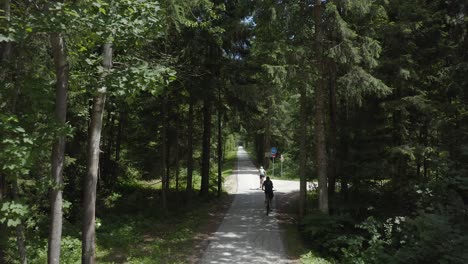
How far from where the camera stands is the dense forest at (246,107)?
5418 mm

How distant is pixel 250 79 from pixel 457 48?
8664mm

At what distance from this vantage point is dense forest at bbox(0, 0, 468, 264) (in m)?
5.42

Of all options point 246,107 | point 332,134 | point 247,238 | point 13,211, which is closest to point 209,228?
point 247,238

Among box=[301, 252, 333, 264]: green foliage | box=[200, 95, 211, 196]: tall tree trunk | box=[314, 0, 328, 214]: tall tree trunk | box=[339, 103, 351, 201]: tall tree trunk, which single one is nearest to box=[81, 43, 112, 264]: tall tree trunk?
box=[301, 252, 333, 264]: green foliage

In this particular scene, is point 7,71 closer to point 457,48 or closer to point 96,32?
point 96,32

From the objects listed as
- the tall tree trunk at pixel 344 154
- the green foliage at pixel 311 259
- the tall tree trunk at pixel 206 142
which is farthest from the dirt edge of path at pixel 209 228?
the tall tree trunk at pixel 344 154

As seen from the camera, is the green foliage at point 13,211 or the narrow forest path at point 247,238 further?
the narrow forest path at point 247,238

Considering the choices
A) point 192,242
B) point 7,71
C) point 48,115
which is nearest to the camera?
point 48,115

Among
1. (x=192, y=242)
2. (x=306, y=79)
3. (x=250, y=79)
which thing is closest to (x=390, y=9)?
(x=306, y=79)

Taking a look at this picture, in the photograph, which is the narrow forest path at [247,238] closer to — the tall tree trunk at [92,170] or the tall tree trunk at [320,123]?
the tall tree trunk at [320,123]

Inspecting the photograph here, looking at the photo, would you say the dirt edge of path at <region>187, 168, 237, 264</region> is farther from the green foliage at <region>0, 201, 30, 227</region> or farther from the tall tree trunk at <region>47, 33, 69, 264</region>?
the green foliage at <region>0, 201, 30, 227</region>

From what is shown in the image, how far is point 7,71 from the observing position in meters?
6.97

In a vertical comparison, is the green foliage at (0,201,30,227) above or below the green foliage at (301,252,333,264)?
above

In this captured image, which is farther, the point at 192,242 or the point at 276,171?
the point at 276,171
